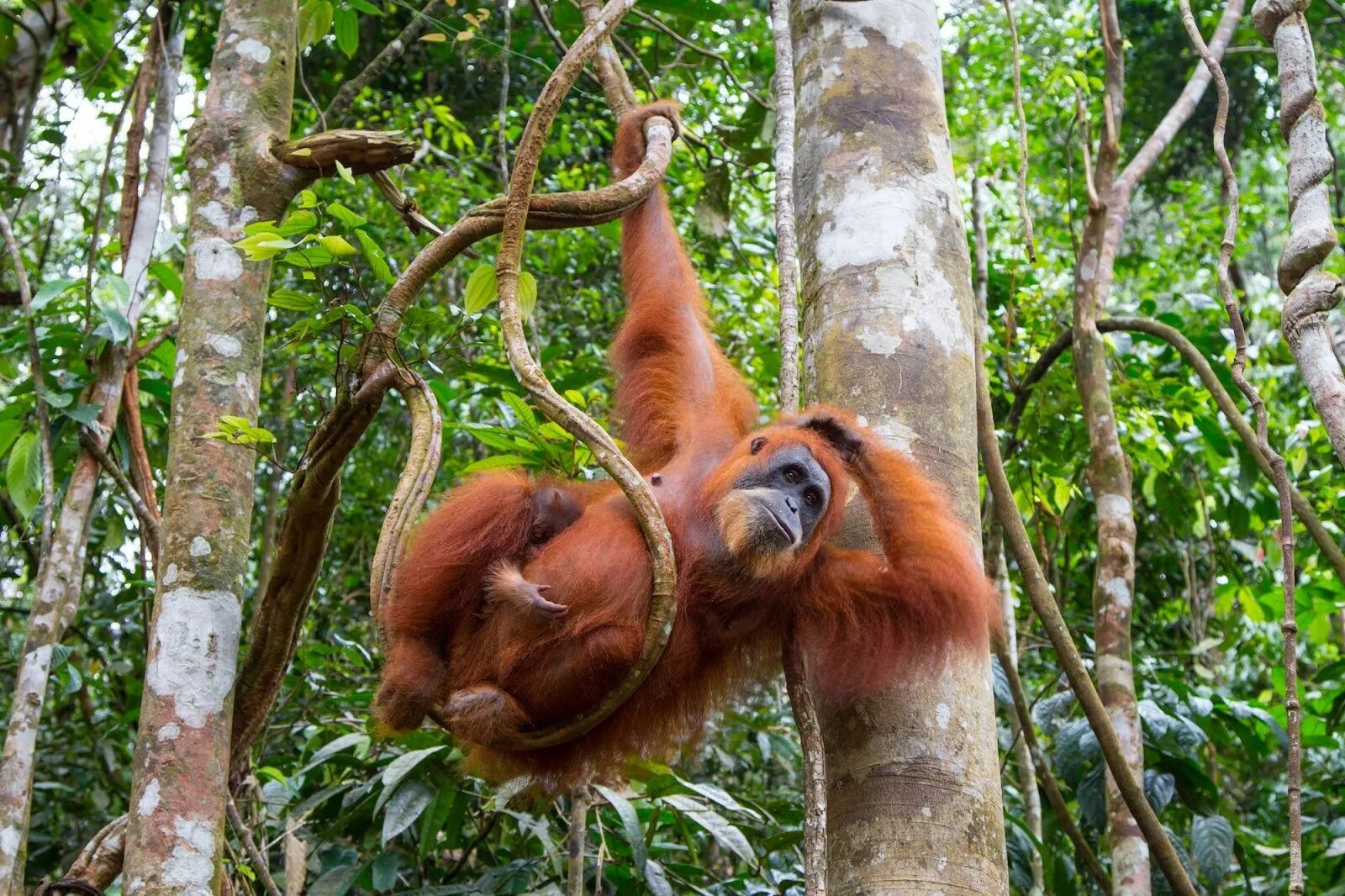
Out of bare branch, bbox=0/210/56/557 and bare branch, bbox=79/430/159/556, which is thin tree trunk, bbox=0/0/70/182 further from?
bare branch, bbox=79/430/159/556

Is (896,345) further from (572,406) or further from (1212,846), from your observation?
(1212,846)

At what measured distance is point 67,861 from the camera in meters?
4.64

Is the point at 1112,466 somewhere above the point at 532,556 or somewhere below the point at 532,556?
above

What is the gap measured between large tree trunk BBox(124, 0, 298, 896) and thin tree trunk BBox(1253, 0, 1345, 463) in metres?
2.21

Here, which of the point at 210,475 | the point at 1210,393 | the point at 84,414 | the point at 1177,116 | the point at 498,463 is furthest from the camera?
the point at 1177,116

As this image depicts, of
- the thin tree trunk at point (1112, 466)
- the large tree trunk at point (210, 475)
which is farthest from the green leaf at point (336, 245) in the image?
the thin tree trunk at point (1112, 466)

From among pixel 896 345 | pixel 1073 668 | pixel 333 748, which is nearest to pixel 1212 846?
pixel 1073 668

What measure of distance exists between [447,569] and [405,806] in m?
0.92

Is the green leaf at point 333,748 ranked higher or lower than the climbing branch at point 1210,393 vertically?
lower

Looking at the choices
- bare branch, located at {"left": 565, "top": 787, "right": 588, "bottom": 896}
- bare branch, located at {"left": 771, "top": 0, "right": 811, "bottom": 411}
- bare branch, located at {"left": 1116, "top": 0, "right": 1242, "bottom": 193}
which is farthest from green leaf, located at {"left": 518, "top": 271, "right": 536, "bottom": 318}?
bare branch, located at {"left": 1116, "top": 0, "right": 1242, "bottom": 193}

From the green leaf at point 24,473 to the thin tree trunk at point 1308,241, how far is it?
3405mm

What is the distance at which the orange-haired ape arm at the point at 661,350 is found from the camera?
3359 mm

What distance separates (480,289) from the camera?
8.75ft

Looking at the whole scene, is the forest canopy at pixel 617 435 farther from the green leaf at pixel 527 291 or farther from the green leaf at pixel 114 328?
the green leaf at pixel 527 291
